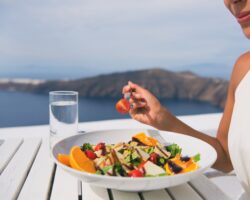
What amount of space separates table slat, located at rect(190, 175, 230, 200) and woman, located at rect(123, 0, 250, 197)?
0.28 metres

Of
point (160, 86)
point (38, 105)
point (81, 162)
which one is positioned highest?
point (81, 162)

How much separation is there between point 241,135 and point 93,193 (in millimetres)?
555

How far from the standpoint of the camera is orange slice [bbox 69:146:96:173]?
64 centimetres

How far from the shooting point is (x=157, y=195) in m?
0.66

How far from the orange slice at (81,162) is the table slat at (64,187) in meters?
0.05

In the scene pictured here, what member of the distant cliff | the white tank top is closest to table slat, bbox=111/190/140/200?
the white tank top

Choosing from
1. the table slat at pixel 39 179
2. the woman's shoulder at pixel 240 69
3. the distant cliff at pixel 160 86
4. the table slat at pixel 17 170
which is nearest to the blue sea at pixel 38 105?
the distant cliff at pixel 160 86

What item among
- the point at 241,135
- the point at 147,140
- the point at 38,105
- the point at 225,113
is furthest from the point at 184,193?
the point at 38,105

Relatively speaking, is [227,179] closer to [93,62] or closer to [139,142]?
[139,142]

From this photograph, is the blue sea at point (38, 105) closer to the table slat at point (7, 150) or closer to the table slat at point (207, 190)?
the table slat at point (7, 150)

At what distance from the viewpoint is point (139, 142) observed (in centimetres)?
78

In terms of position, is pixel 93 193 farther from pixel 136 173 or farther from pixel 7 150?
pixel 7 150

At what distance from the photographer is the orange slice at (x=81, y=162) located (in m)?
0.64

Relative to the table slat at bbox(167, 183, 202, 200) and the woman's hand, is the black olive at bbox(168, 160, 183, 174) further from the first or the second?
the woman's hand
